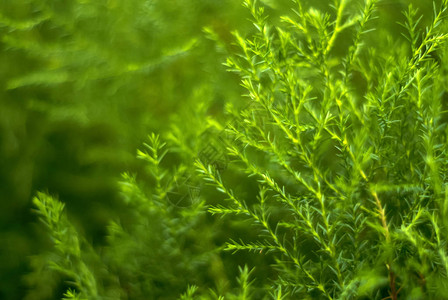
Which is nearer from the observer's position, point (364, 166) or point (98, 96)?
point (364, 166)

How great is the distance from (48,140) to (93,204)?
162 millimetres

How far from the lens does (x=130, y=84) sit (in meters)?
0.74

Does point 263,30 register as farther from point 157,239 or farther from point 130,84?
point 130,84

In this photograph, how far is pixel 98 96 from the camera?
2.53 ft

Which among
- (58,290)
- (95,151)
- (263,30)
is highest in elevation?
(263,30)

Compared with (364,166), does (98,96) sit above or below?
below

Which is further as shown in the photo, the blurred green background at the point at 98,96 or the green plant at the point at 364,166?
the blurred green background at the point at 98,96

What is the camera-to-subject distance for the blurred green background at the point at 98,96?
68 cm

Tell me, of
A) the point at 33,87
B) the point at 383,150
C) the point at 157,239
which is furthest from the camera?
the point at 33,87

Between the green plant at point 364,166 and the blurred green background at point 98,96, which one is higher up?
the green plant at point 364,166

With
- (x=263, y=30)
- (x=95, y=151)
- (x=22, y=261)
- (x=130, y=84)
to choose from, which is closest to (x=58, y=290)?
(x=22, y=261)

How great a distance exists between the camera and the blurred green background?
0.68 meters

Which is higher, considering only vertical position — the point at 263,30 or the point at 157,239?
the point at 263,30

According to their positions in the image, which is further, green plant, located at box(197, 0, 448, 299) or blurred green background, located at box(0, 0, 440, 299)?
blurred green background, located at box(0, 0, 440, 299)
